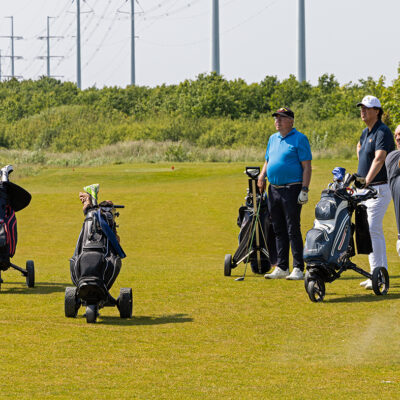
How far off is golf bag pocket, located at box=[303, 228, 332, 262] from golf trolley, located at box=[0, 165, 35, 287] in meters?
3.51

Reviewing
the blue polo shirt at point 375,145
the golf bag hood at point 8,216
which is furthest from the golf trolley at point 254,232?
the golf bag hood at point 8,216

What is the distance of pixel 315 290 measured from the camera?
9.45m

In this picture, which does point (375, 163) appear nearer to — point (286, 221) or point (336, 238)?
point (336, 238)

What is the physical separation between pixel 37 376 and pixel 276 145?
5.76m

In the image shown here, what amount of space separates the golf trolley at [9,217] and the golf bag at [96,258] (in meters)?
2.02

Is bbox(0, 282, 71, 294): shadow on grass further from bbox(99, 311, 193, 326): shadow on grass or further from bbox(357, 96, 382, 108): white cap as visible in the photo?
bbox(357, 96, 382, 108): white cap

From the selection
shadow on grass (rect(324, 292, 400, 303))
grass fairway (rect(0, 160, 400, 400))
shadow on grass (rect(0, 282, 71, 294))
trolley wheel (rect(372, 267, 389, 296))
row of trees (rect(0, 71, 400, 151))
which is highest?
row of trees (rect(0, 71, 400, 151))

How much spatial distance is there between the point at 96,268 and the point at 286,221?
3707mm

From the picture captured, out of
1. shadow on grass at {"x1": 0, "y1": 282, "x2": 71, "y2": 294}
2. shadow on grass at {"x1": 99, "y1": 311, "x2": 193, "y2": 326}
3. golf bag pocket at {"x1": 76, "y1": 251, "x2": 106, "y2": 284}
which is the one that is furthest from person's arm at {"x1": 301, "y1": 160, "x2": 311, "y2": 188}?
golf bag pocket at {"x1": 76, "y1": 251, "x2": 106, "y2": 284}

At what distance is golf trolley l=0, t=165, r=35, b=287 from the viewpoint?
1030cm

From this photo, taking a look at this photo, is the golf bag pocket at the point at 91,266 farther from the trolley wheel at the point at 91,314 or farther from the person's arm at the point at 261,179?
the person's arm at the point at 261,179

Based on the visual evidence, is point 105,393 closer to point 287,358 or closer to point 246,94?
point 287,358

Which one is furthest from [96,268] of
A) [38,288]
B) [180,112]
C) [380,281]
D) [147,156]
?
[180,112]

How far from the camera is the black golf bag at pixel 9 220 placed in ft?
33.8
